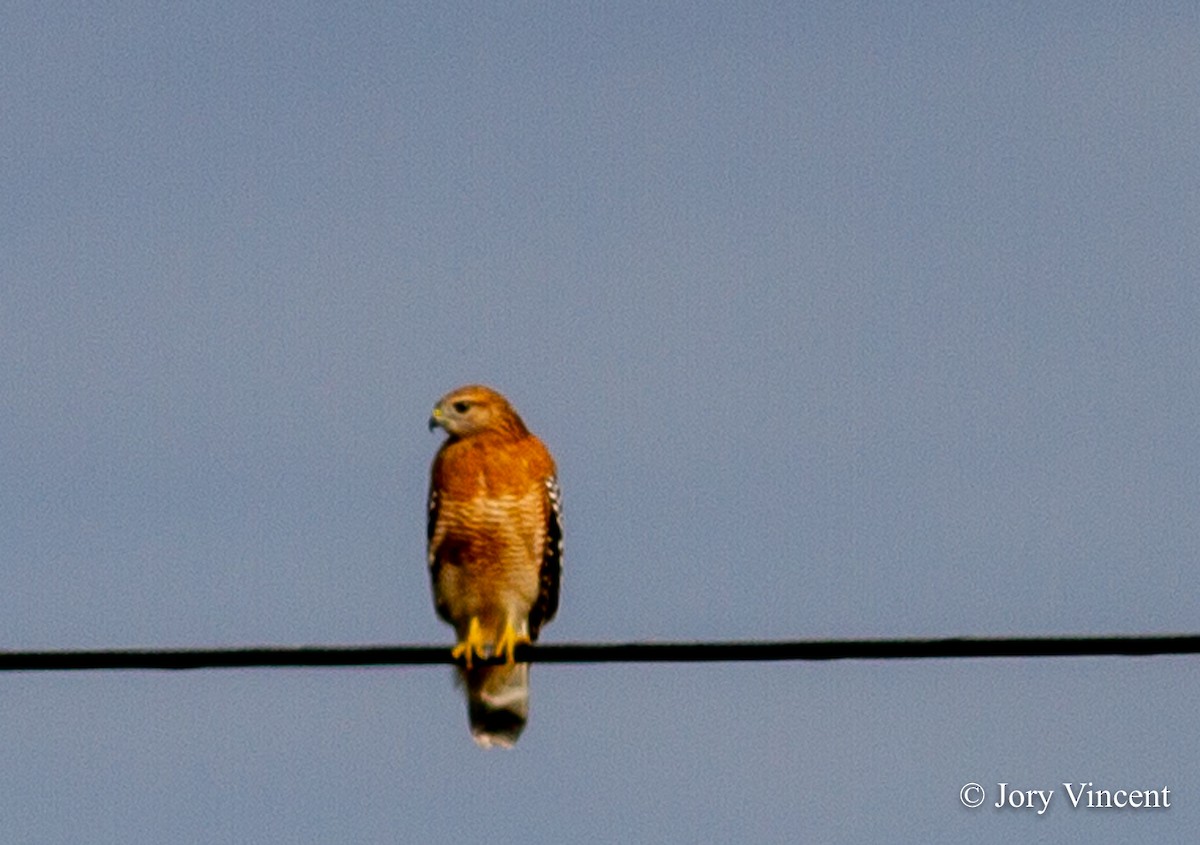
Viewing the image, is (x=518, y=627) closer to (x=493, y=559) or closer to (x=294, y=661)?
(x=493, y=559)

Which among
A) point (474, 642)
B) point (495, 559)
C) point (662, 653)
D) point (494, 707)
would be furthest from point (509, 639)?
point (662, 653)

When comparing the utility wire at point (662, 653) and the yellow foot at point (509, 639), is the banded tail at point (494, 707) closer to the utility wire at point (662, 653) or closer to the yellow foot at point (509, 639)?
the yellow foot at point (509, 639)

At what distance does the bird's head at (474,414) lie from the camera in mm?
13688

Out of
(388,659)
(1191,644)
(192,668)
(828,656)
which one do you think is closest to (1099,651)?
(1191,644)

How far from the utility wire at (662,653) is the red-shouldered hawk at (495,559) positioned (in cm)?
448

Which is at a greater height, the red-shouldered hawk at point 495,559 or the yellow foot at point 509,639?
the red-shouldered hawk at point 495,559

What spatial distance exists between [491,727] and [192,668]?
4.90m

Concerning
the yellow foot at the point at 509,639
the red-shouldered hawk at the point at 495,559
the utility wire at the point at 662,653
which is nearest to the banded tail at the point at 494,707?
the red-shouldered hawk at the point at 495,559

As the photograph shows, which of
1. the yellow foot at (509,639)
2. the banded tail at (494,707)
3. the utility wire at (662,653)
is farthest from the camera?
→ the banded tail at (494,707)

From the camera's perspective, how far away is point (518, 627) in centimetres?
1312

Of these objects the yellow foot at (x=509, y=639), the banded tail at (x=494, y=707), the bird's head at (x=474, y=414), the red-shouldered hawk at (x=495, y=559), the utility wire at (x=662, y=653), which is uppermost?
the bird's head at (x=474, y=414)

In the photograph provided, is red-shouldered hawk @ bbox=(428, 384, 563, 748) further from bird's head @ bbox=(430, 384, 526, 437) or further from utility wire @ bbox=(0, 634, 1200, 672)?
utility wire @ bbox=(0, 634, 1200, 672)

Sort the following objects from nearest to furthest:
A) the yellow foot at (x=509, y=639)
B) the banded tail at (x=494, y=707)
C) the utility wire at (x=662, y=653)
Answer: the utility wire at (x=662, y=653)
the yellow foot at (x=509, y=639)
the banded tail at (x=494, y=707)

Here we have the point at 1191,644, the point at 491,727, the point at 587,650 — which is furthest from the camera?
the point at 491,727
